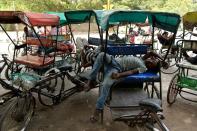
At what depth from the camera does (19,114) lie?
211 inches

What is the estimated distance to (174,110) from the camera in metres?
6.89

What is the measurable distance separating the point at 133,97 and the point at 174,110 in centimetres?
127

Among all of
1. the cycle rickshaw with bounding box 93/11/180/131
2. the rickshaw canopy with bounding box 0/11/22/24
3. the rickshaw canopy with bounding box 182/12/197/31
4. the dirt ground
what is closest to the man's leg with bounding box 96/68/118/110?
the cycle rickshaw with bounding box 93/11/180/131

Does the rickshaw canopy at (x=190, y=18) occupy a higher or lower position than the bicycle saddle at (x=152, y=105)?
higher

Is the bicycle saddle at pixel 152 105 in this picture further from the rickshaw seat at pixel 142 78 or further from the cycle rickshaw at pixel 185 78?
the cycle rickshaw at pixel 185 78

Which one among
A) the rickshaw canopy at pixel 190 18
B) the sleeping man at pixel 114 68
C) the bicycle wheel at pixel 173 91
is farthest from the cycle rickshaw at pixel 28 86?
the rickshaw canopy at pixel 190 18

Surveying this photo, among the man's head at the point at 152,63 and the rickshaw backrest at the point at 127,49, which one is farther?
the rickshaw backrest at the point at 127,49

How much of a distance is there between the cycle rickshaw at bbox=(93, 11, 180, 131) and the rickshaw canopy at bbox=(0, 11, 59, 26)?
1172 mm

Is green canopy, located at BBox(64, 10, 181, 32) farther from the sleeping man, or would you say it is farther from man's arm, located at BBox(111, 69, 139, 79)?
man's arm, located at BBox(111, 69, 139, 79)

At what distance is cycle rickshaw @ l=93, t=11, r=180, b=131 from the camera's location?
493 centimetres

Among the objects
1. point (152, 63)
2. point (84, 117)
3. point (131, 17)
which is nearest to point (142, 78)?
point (152, 63)

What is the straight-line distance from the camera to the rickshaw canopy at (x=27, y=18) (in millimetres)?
6141

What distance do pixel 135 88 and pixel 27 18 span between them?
2.72 m

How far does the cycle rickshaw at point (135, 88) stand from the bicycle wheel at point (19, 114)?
1508 millimetres
